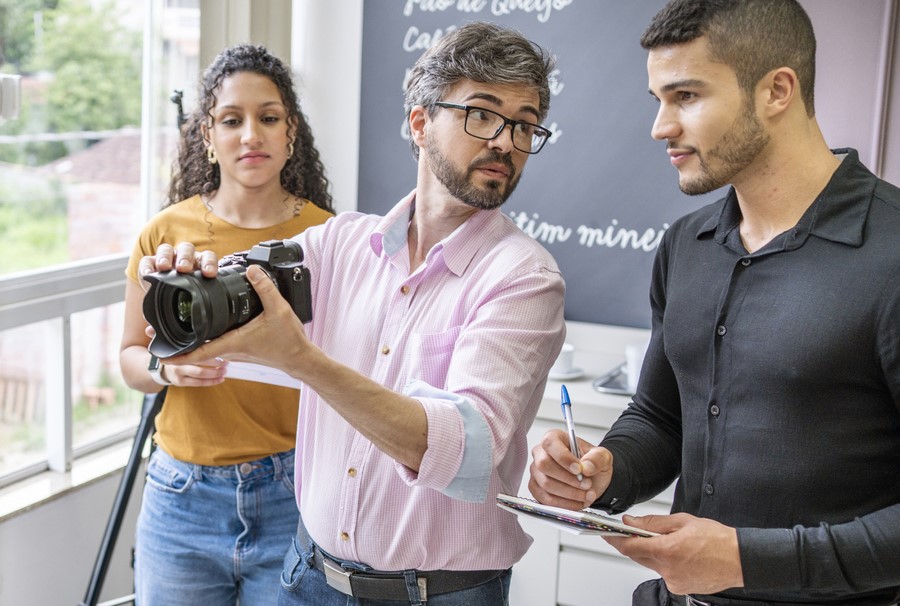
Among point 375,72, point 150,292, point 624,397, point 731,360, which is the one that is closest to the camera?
point 150,292

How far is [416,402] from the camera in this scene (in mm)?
1214

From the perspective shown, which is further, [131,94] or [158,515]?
[131,94]

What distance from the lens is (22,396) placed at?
7.66 ft

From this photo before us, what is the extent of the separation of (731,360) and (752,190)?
0.75 ft

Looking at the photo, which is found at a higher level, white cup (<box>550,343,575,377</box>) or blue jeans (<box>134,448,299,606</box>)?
white cup (<box>550,343,575,377</box>)

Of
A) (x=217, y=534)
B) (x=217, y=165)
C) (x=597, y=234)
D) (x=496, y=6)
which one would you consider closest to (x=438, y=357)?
(x=217, y=534)

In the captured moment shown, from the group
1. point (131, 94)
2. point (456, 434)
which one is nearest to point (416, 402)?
point (456, 434)

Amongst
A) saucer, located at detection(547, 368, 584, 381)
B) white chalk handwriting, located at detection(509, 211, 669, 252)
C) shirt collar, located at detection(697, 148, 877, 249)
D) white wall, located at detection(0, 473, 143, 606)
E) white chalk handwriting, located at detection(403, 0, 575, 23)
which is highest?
white chalk handwriting, located at detection(403, 0, 575, 23)

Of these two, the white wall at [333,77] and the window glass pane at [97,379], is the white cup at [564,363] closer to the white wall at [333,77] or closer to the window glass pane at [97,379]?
the white wall at [333,77]

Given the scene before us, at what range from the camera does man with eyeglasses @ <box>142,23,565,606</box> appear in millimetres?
1235

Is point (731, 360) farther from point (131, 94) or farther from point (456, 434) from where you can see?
point (131, 94)

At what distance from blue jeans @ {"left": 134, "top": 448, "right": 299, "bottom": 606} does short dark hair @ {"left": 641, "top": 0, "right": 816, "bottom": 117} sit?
1.07 m

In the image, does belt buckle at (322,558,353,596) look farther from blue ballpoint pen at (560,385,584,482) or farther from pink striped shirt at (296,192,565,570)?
blue ballpoint pen at (560,385,584,482)

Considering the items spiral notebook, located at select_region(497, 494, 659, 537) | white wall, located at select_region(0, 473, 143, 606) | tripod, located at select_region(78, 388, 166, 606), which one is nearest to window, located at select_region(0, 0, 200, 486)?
white wall, located at select_region(0, 473, 143, 606)
